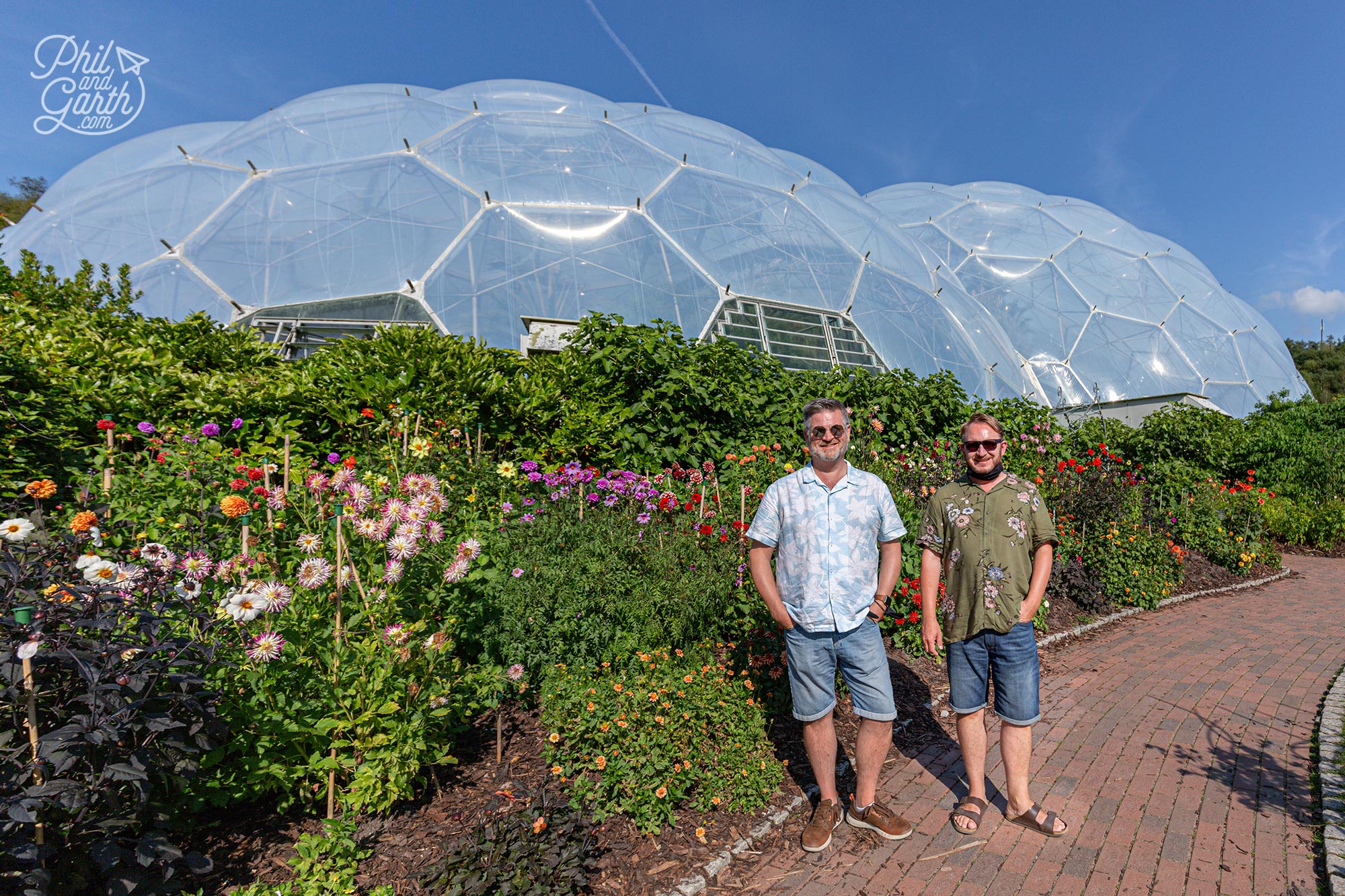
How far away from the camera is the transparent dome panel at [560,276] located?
8.31m

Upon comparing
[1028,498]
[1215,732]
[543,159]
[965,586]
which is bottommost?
[1215,732]

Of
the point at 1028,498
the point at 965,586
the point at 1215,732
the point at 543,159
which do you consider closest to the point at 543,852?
the point at 965,586

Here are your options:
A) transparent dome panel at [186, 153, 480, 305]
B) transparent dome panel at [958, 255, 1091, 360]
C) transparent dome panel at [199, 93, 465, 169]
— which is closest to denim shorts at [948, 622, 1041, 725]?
transparent dome panel at [186, 153, 480, 305]

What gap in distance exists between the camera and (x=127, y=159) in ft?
42.7

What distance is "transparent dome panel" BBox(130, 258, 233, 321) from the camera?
8695mm

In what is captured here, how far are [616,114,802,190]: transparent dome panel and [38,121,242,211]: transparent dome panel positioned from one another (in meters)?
8.67

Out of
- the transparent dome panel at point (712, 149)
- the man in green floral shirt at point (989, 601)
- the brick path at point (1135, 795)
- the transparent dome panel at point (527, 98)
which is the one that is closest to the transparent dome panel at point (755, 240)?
the transparent dome panel at point (712, 149)

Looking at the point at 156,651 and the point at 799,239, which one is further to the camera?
the point at 799,239

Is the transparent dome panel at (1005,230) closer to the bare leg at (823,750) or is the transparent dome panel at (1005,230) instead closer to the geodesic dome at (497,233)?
the geodesic dome at (497,233)

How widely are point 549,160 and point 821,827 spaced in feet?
34.3

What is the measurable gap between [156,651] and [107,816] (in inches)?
19.7

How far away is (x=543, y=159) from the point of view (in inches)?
407

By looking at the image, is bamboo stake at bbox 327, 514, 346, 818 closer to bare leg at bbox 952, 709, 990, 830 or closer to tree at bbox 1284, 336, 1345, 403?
bare leg at bbox 952, 709, 990, 830

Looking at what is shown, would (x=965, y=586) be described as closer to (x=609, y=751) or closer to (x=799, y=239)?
(x=609, y=751)
